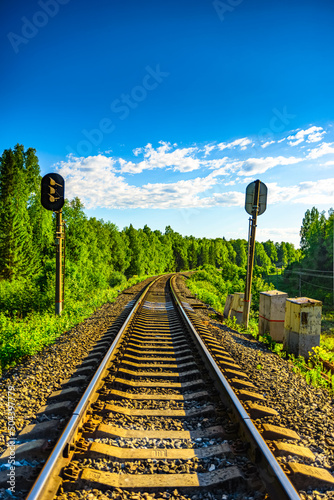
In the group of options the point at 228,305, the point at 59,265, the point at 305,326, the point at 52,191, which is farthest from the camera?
the point at 228,305

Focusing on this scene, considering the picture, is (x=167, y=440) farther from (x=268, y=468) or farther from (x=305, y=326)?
(x=305, y=326)

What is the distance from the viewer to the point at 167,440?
9.11 ft

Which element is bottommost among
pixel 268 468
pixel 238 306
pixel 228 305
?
pixel 228 305

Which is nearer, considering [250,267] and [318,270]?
[250,267]

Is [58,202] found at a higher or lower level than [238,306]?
higher

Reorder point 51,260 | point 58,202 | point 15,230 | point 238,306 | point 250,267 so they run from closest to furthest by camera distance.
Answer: point 58,202 → point 250,267 → point 238,306 → point 51,260 → point 15,230

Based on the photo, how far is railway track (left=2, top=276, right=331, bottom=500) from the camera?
212 centimetres

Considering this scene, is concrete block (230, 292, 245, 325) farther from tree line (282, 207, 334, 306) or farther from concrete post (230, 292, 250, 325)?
tree line (282, 207, 334, 306)

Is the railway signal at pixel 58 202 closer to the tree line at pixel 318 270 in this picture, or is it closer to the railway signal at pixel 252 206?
the railway signal at pixel 252 206

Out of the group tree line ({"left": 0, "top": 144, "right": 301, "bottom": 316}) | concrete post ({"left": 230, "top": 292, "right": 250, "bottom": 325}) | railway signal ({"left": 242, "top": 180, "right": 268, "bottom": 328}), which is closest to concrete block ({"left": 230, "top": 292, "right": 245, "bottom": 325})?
concrete post ({"left": 230, "top": 292, "right": 250, "bottom": 325})

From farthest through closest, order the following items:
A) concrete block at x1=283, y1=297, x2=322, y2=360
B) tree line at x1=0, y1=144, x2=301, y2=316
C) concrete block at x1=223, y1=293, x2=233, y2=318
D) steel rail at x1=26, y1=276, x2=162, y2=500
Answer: tree line at x1=0, y1=144, x2=301, y2=316 < concrete block at x1=223, y1=293, x2=233, y2=318 < concrete block at x1=283, y1=297, x2=322, y2=360 < steel rail at x1=26, y1=276, x2=162, y2=500

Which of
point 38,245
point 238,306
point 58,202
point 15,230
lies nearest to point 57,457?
point 58,202

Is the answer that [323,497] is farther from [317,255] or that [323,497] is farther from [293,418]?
[317,255]

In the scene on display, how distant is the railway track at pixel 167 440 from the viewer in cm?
212
